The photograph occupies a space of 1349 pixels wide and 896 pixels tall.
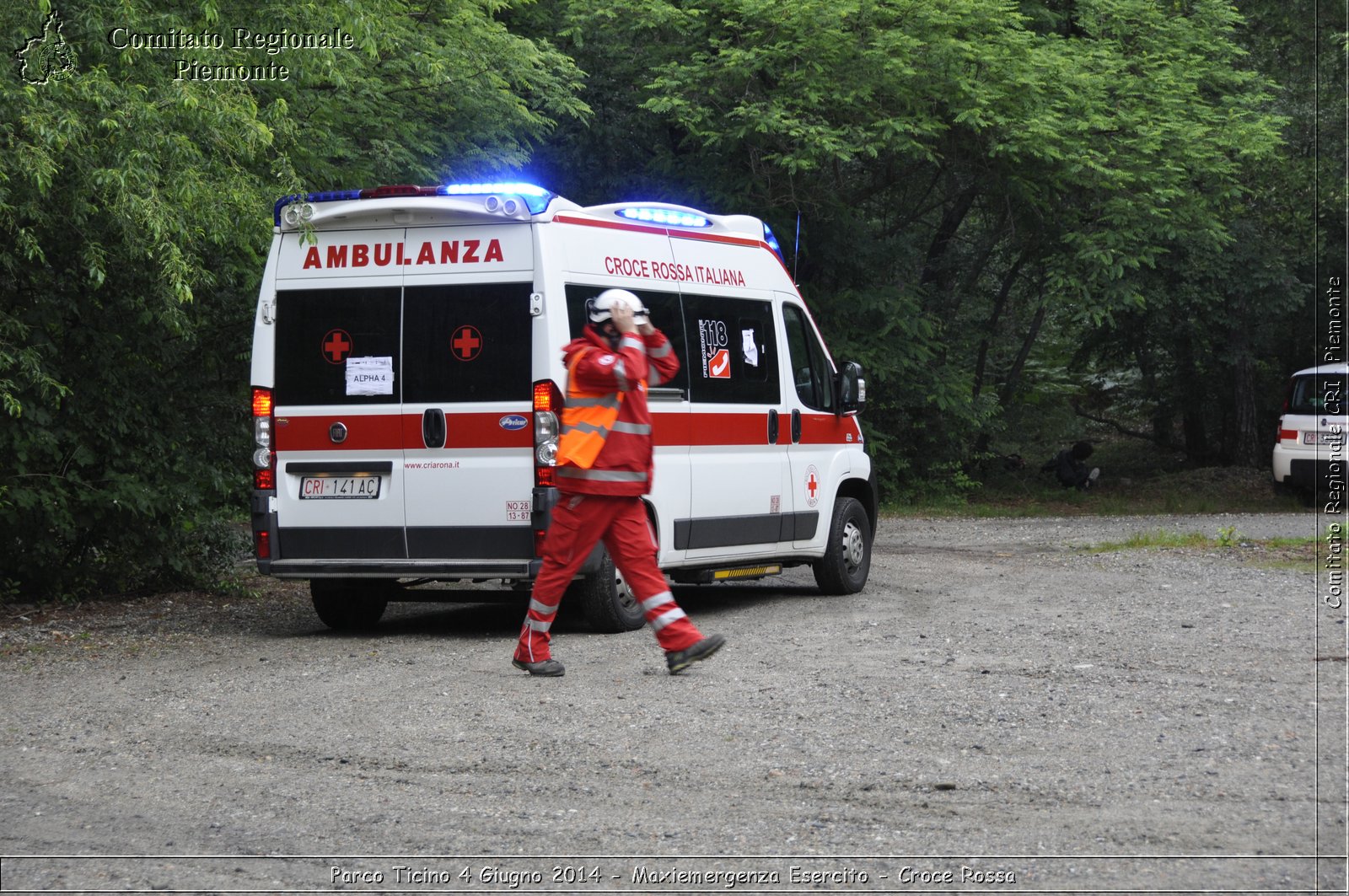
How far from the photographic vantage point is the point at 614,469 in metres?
7.90

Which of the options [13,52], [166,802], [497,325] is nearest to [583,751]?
[166,802]

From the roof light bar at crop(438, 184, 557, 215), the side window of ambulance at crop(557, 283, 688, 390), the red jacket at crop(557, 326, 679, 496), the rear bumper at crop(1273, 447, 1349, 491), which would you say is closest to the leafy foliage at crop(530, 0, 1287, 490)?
the rear bumper at crop(1273, 447, 1349, 491)

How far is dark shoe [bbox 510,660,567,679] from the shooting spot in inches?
Result: 322

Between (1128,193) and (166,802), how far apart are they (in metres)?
19.1

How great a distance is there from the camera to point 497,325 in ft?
31.2

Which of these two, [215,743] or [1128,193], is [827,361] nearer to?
[215,743]

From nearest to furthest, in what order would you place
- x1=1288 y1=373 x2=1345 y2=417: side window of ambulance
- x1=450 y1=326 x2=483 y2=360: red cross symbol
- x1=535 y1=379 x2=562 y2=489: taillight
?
x1=535 y1=379 x2=562 y2=489: taillight < x1=450 y1=326 x2=483 y2=360: red cross symbol < x1=1288 y1=373 x2=1345 y2=417: side window of ambulance

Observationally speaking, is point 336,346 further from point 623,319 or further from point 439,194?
point 623,319

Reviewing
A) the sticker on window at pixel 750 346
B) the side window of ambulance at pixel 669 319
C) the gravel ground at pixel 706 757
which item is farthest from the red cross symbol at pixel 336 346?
the sticker on window at pixel 750 346

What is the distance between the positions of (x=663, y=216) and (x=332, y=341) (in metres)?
2.33

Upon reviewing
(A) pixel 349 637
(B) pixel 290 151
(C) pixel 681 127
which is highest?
(C) pixel 681 127

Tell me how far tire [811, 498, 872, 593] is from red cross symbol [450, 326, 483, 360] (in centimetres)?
366

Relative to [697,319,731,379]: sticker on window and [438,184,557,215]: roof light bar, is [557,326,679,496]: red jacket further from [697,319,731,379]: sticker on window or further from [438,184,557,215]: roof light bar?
[697,319,731,379]: sticker on window

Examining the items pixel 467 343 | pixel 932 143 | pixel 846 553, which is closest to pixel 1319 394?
pixel 932 143
